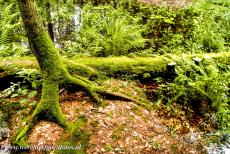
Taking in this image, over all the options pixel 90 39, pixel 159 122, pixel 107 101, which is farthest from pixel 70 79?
pixel 90 39

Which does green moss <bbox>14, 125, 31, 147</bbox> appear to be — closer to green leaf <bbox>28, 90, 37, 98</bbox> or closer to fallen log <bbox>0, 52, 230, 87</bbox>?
green leaf <bbox>28, 90, 37, 98</bbox>

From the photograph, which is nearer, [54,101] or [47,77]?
[54,101]

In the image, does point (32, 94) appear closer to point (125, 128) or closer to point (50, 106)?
point (50, 106)

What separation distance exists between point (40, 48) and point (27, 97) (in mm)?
1165

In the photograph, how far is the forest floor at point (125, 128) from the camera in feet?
15.4

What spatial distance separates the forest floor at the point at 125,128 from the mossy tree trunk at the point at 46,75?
Answer: 0.14 m

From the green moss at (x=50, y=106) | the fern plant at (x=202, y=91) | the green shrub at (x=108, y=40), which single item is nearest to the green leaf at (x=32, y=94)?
the green moss at (x=50, y=106)

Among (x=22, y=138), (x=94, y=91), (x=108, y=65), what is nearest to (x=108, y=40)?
(x=108, y=65)

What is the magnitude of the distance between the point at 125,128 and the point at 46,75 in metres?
1.77

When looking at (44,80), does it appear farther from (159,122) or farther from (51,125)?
(159,122)

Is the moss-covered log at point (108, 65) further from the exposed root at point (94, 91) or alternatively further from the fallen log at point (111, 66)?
the exposed root at point (94, 91)

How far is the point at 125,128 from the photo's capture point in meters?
4.99

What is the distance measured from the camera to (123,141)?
4.75 m

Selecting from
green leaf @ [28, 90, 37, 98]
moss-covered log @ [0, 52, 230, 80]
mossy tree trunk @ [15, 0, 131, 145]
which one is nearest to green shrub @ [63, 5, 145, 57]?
moss-covered log @ [0, 52, 230, 80]
